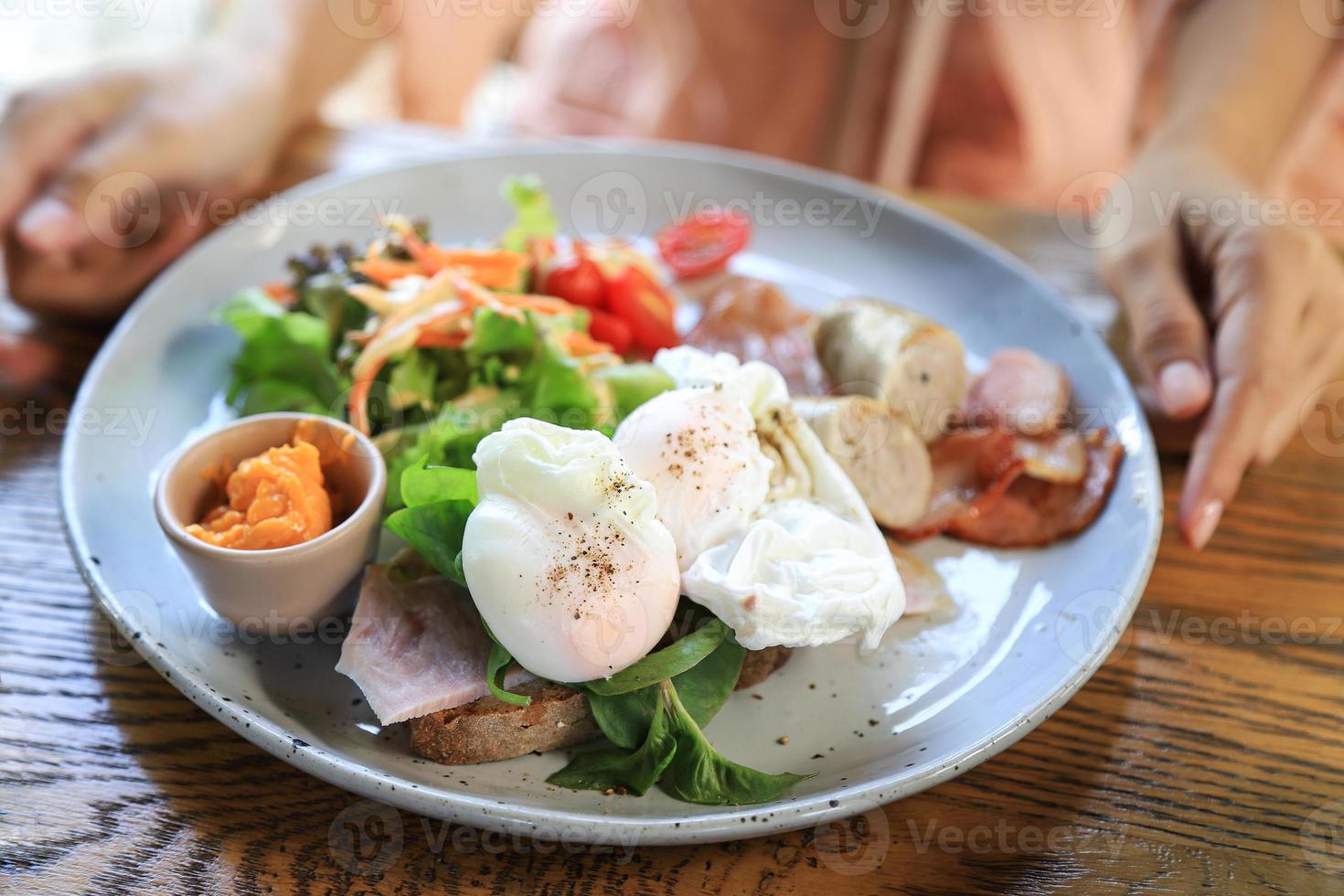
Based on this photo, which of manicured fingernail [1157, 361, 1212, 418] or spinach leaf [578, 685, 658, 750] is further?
manicured fingernail [1157, 361, 1212, 418]

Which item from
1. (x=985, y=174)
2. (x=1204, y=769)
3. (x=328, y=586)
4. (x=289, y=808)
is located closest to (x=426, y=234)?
(x=328, y=586)

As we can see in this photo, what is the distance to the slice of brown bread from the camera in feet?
4.37

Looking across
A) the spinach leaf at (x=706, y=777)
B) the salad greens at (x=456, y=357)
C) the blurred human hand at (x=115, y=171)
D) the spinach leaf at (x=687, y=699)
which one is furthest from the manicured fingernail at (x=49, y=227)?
the spinach leaf at (x=706, y=777)

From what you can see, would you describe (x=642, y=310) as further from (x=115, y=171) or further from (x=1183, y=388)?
(x=115, y=171)

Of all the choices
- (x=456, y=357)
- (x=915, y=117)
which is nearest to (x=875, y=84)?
(x=915, y=117)

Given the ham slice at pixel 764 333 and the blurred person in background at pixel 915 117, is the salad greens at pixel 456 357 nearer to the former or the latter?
the ham slice at pixel 764 333

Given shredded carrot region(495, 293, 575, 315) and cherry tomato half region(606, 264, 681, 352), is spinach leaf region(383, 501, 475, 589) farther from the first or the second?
cherry tomato half region(606, 264, 681, 352)

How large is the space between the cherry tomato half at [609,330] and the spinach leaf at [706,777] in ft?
3.52

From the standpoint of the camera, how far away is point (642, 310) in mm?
2215

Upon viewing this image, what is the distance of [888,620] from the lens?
1.44 meters

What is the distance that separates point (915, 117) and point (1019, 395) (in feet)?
5.76

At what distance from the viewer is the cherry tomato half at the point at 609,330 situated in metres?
2.20

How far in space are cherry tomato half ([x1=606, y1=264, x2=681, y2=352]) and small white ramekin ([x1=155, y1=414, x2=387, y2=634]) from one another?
81 centimetres

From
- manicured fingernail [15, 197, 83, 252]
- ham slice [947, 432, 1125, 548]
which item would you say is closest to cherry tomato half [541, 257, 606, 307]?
ham slice [947, 432, 1125, 548]
